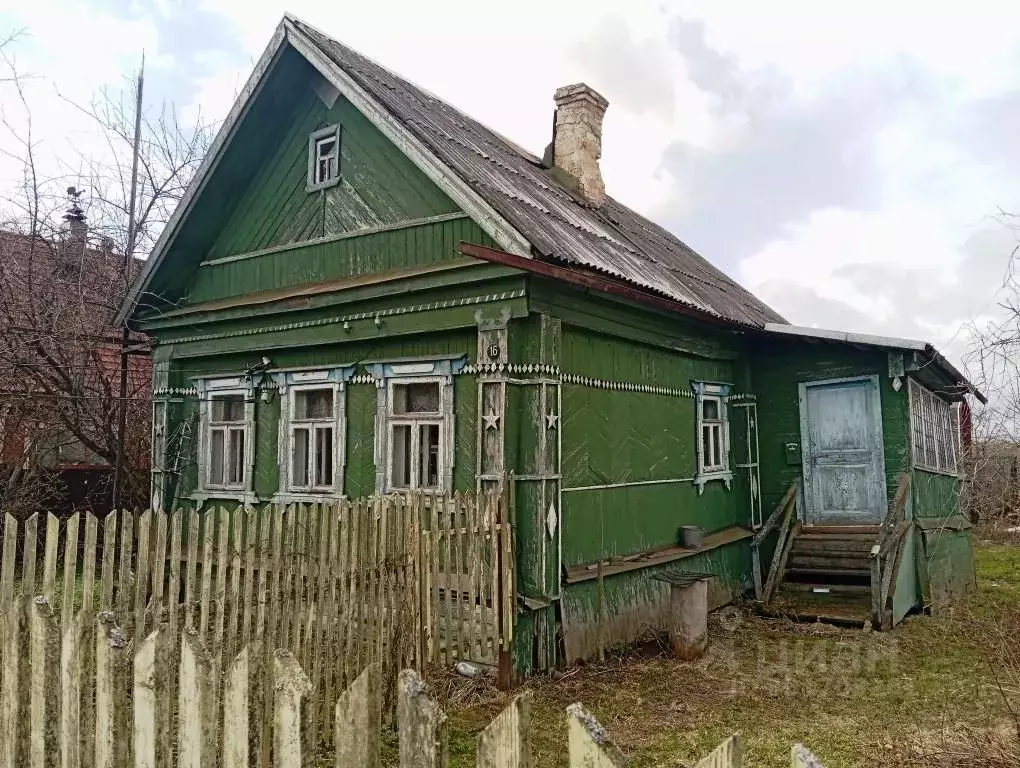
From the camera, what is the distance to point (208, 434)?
34.7ft

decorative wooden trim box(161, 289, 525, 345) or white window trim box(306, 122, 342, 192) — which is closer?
decorative wooden trim box(161, 289, 525, 345)

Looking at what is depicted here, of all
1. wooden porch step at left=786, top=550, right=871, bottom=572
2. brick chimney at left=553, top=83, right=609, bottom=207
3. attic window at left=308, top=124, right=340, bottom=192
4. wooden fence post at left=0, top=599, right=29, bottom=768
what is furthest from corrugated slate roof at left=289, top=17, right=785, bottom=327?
wooden fence post at left=0, top=599, right=29, bottom=768

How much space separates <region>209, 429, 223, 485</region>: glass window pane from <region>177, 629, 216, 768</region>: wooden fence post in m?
8.61

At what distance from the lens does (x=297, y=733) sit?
2070 mm

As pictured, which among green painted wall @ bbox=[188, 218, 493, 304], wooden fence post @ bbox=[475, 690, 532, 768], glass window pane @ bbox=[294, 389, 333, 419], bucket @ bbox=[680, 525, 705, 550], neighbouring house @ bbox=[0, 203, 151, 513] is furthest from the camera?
neighbouring house @ bbox=[0, 203, 151, 513]

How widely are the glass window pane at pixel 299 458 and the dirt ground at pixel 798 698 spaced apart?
3.79m

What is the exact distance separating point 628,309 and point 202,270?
5.96 meters

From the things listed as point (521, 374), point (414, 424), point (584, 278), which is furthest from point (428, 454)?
point (584, 278)

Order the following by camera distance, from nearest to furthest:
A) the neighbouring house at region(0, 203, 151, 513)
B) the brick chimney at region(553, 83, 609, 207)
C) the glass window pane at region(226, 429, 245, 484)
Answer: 1. the glass window pane at region(226, 429, 245, 484)
2. the brick chimney at region(553, 83, 609, 207)
3. the neighbouring house at region(0, 203, 151, 513)

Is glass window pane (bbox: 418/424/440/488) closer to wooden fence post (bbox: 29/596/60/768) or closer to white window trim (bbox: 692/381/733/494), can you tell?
white window trim (bbox: 692/381/733/494)

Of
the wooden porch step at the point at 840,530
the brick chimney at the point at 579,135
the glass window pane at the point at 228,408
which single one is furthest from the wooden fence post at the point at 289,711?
the brick chimney at the point at 579,135

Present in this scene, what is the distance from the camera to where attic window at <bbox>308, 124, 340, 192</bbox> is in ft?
30.7

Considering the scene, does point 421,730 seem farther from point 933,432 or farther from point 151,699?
point 933,432

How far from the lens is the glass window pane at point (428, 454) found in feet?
27.2
